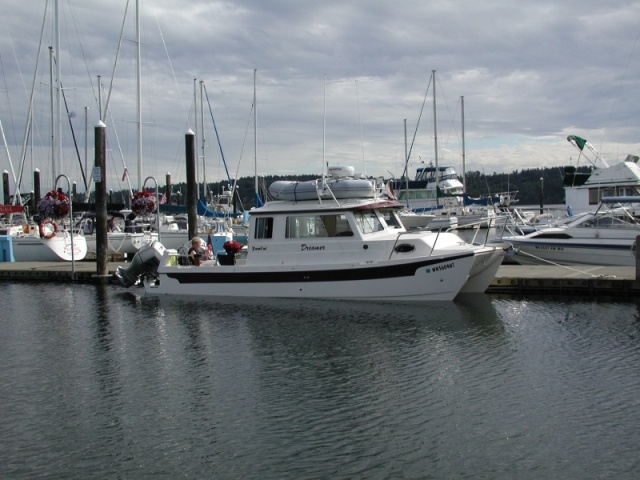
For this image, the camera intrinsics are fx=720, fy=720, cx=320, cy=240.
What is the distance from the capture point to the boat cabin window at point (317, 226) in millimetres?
17438

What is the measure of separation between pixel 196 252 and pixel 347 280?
4734mm

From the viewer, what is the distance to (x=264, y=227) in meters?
18.0

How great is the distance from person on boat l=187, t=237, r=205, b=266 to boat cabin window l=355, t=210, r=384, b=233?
476 centimetres

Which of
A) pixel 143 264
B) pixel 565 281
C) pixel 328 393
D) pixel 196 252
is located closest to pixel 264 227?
pixel 196 252

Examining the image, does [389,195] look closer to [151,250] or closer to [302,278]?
[302,278]

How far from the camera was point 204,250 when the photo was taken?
19984 millimetres

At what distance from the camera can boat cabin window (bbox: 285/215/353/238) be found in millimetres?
17438

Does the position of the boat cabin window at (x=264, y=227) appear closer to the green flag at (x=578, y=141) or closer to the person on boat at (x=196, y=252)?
the person on boat at (x=196, y=252)

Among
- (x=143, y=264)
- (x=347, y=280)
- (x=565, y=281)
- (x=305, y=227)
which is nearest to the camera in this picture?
(x=347, y=280)

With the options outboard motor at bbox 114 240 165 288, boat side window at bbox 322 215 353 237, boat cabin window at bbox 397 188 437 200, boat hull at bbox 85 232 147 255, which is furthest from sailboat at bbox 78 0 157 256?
boat cabin window at bbox 397 188 437 200

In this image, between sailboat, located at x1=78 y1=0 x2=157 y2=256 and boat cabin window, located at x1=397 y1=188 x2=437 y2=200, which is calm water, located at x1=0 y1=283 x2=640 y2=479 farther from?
boat cabin window, located at x1=397 y1=188 x2=437 y2=200

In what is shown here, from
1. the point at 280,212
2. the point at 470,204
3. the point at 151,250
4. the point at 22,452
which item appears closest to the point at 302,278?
the point at 280,212

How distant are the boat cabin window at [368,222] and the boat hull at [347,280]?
1.01 metres

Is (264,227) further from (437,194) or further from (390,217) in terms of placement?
(437,194)
